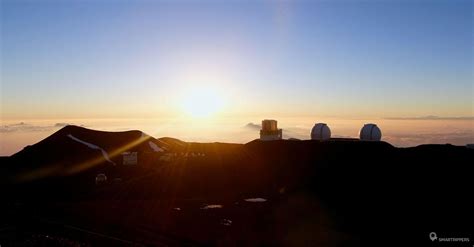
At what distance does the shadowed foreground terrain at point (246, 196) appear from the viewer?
2188 centimetres

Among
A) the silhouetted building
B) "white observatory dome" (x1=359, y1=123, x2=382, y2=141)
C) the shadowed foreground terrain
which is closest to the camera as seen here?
the shadowed foreground terrain

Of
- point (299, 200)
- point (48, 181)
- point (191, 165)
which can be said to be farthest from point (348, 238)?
point (48, 181)

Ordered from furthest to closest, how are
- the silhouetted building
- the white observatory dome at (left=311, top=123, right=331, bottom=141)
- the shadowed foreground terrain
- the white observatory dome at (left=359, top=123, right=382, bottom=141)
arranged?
1. the silhouetted building
2. the white observatory dome at (left=311, top=123, right=331, bottom=141)
3. the white observatory dome at (left=359, top=123, right=382, bottom=141)
4. the shadowed foreground terrain

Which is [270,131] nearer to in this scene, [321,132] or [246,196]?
[321,132]

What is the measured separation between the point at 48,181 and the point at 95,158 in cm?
632

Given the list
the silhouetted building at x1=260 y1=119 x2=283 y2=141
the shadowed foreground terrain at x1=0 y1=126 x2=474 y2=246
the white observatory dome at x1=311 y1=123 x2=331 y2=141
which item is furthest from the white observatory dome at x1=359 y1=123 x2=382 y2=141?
the silhouetted building at x1=260 y1=119 x2=283 y2=141

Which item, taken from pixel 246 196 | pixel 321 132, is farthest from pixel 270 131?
pixel 246 196

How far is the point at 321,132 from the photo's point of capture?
39219mm

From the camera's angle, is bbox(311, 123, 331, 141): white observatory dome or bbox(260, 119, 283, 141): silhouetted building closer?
bbox(311, 123, 331, 141): white observatory dome

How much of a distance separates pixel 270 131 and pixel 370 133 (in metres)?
10.1

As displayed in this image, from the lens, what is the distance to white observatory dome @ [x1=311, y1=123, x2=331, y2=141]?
3922cm

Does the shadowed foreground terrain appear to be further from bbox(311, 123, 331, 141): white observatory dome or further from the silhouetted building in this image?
the silhouetted building

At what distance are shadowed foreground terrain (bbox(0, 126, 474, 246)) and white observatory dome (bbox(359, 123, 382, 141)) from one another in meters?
0.94

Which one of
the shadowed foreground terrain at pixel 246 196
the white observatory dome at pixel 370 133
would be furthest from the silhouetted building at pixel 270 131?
the white observatory dome at pixel 370 133
